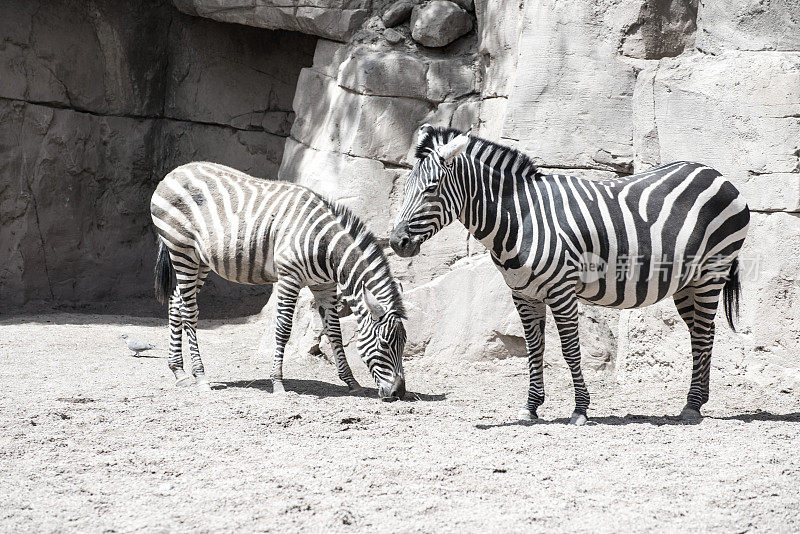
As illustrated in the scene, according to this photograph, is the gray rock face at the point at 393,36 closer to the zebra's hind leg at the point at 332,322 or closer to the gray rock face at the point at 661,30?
the gray rock face at the point at 661,30

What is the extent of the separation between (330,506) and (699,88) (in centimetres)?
466

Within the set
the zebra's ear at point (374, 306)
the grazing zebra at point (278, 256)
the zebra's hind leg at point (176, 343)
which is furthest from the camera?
the zebra's hind leg at point (176, 343)

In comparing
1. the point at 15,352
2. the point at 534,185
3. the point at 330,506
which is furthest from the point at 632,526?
the point at 15,352

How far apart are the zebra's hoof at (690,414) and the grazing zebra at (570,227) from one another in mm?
10

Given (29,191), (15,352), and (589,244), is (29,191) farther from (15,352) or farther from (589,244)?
Answer: (589,244)

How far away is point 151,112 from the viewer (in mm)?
11719

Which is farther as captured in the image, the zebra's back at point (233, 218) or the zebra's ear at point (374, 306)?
the zebra's back at point (233, 218)

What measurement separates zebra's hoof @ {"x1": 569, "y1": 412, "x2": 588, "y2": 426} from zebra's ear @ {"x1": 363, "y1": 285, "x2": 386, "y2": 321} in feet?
5.37

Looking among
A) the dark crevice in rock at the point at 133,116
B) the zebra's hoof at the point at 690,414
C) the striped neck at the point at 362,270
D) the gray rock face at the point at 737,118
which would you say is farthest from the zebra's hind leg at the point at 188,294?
the dark crevice in rock at the point at 133,116

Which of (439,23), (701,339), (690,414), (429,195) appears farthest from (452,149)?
(439,23)

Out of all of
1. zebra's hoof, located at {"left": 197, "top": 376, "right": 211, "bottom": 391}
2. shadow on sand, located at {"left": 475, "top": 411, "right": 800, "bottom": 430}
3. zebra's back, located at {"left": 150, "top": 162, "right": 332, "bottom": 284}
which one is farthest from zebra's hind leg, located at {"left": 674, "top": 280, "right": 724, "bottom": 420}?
zebra's hoof, located at {"left": 197, "top": 376, "right": 211, "bottom": 391}

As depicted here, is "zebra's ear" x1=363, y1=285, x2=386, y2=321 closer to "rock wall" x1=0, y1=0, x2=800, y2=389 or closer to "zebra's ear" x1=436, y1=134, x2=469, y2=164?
"zebra's ear" x1=436, y1=134, x2=469, y2=164

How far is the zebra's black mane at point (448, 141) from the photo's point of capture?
5.63 metres

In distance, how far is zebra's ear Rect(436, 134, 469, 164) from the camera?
5.48m
